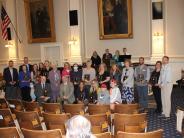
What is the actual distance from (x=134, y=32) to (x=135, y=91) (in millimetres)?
5607

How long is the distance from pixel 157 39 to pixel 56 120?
9514mm

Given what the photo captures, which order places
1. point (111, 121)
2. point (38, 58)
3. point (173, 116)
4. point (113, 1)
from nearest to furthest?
point (111, 121) → point (173, 116) → point (113, 1) → point (38, 58)

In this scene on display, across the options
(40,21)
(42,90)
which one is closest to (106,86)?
(42,90)

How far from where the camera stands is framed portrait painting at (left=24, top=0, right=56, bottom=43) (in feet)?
55.5

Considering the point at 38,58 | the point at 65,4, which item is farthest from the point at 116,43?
the point at 38,58

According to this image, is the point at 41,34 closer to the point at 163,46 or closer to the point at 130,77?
the point at 163,46

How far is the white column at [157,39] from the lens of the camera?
1414 cm

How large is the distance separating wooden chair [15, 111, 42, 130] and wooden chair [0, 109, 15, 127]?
1.89ft

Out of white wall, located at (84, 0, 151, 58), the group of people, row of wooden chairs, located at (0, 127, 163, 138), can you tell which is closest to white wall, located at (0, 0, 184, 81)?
white wall, located at (84, 0, 151, 58)

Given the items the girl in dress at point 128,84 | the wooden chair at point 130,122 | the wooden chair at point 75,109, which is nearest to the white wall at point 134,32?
the girl in dress at point 128,84

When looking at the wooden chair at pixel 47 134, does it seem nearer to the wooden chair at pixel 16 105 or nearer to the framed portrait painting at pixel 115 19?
the wooden chair at pixel 16 105

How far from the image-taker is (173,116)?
29.3 feet

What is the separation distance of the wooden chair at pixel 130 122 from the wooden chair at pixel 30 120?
5.30ft

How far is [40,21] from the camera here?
683 inches
